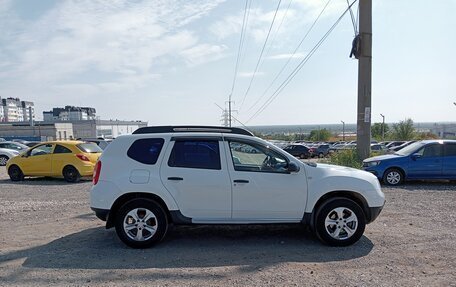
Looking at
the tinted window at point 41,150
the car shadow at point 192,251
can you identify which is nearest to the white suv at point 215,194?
the car shadow at point 192,251

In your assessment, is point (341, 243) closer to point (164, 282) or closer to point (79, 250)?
point (164, 282)

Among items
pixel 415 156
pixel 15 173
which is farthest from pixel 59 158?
pixel 415 156

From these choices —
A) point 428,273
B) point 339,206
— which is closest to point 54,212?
point 339,206

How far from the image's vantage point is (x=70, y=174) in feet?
37.1

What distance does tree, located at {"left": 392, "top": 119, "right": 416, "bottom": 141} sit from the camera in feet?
156

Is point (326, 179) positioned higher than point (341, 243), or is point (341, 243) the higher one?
point (326, 179)

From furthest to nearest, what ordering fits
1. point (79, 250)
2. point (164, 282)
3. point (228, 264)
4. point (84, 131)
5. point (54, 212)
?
point (84, 131) < point (54, 212) < point (79, 250) < point (228, 264) < point (164, 282)

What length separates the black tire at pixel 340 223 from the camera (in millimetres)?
4766

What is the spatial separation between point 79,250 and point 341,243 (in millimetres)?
3870

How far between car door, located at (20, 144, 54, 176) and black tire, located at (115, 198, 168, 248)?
828cm

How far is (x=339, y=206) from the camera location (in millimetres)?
4801

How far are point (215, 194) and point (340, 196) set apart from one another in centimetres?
191

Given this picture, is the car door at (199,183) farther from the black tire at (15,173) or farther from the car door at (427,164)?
the black tire at (15,173)

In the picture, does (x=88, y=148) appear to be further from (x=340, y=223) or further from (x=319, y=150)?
(x=319, y=150)
